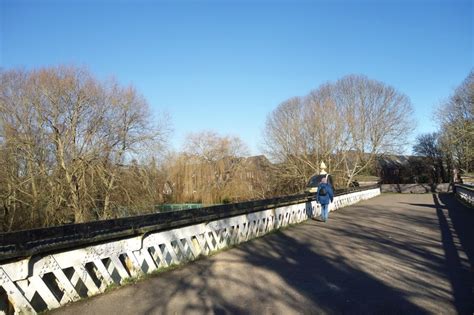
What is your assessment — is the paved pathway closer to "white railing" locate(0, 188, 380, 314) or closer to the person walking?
"white railing" locate(0, 188, 380, 314)

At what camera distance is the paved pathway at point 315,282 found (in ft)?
13.1

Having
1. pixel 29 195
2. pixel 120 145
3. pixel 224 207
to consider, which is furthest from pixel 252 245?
pixel 120 145

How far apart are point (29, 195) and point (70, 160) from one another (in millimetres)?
2509

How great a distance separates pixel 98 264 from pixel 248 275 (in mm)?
2083

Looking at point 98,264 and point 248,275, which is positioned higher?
point 98,264

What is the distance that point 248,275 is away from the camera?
17.4 feet

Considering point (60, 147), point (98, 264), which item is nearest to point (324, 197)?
point (98, 264)

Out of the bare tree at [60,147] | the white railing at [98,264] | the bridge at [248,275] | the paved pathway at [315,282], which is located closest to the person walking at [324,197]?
the bridge at [248,275]

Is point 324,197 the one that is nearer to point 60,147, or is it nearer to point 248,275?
point 248,275

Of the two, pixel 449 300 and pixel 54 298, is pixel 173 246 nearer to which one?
pixel 54 298

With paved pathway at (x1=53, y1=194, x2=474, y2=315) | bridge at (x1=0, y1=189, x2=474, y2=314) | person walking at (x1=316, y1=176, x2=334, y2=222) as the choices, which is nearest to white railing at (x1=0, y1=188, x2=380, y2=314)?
bridge at (x1=0, y1=189, x2=474, y2=314)

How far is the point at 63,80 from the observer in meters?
19.6

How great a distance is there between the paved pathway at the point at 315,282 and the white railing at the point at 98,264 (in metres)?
0.22

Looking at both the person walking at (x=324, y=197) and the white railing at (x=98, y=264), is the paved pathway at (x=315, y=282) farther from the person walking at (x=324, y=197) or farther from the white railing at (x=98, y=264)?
the person walking at (x=324, y=197)
